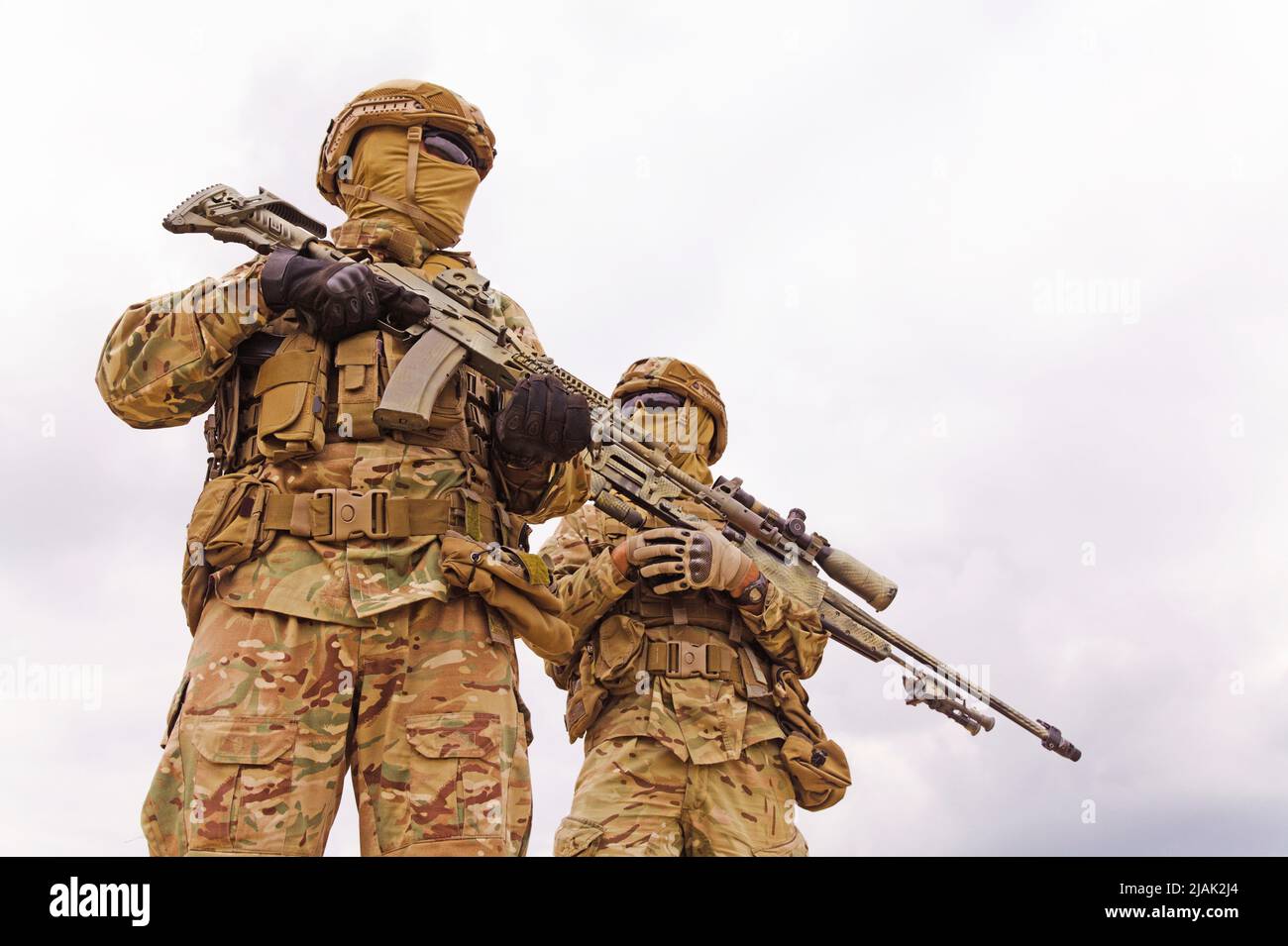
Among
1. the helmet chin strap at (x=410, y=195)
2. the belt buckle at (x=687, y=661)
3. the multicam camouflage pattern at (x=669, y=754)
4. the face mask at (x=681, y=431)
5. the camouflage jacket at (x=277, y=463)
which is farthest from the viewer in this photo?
the face mask at (x=681, y=431)

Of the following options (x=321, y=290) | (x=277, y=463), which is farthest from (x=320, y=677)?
(x=321, y=290)

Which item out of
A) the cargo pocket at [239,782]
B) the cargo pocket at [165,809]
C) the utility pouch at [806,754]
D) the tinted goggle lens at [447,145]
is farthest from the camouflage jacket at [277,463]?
the utility pouch at [806,754]

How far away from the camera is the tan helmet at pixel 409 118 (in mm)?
4551

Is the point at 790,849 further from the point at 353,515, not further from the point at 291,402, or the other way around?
the point at 291,402

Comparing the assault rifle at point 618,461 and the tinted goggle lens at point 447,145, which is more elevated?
the tinted goggle lens at point 447,145

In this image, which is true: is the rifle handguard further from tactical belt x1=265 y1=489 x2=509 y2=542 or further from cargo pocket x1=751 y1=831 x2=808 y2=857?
tactical belt x1=265 y1=489 x2=509 y2=542

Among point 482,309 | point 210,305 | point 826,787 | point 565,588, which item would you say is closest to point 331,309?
point 210,305

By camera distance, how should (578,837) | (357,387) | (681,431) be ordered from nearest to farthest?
(357,387)
(578,837)
(681,431)

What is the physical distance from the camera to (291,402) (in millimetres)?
4043

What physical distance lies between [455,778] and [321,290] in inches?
60.6

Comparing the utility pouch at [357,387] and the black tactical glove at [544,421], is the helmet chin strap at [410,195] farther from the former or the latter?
the black tactical glove at [544,421]

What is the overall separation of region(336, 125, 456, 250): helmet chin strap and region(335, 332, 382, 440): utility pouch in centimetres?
59

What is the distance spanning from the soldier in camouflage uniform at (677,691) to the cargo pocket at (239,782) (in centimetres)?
270

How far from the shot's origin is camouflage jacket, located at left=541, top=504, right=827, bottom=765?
256 inches
